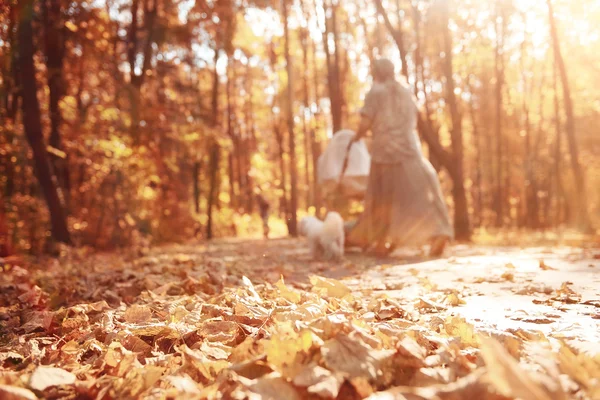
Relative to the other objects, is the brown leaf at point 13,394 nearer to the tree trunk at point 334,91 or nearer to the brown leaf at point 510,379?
the brown leaf at point 510,379

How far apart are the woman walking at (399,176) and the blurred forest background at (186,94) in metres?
4.50

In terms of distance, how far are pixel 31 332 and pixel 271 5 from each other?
16713 mm

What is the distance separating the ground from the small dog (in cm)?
300

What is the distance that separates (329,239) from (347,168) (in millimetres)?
3237

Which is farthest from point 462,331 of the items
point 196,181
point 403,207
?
point 196,181

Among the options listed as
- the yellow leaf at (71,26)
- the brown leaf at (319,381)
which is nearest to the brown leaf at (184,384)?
the brown leaf at (319,381)

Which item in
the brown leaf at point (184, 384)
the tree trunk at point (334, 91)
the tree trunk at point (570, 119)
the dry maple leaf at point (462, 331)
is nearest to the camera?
the brown leaf at point (184, 384)

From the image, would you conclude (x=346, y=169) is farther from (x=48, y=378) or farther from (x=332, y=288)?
(x=48, y=378)

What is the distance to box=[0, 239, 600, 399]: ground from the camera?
1.62 m

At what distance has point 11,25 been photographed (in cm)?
611

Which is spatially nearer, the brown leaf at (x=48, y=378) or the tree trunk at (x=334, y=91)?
the brown leaf at (x=48, y=378)

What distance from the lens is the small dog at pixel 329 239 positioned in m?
7.14

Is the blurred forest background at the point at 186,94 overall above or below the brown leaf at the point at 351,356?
above

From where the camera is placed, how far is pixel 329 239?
23.6ft
